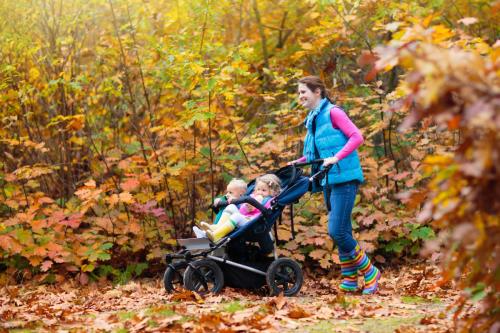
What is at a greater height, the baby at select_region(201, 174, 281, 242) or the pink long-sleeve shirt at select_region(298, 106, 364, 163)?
the pink long-sleeve shirt at select_region(298, 106, 364, 163)

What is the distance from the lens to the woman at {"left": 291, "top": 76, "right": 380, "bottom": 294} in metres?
5.45

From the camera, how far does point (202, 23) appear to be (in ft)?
25.3

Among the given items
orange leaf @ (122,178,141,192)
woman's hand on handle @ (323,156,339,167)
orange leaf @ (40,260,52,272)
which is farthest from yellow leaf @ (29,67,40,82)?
woman's hand on handle @ (323,156,339,167)

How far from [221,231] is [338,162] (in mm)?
1181

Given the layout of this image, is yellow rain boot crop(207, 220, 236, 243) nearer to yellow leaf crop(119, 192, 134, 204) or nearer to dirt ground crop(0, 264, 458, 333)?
dirt ground crop(0, 264, 458, 333)

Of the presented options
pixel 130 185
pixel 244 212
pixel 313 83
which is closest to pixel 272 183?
pixel 244 212

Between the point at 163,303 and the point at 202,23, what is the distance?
151 inches

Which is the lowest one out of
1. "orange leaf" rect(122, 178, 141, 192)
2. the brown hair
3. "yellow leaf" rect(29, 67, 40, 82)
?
"orange leaf" rect(122, 178, 141, 192)

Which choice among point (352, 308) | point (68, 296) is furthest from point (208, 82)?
point (352, 308)

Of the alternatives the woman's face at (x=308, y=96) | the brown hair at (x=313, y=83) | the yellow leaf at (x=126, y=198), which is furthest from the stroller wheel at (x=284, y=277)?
the yellow leaf at (x=126, y=198)

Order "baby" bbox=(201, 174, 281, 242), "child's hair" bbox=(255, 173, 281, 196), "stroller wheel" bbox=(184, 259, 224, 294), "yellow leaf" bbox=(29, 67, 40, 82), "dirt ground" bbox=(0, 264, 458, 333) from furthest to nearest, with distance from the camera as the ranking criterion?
1. "yellow leaf" bbox=(29, 67, 40, 82)
2. "child's hair" bbox=(255, 173, 281, 196)
3. "baby" bbox=(201, 174, 281, 242)
4. "stroller wheel" bbox=(184, 259, 224, 294)
5. "dirt ground" bbox=(0, 264, 458, 333)

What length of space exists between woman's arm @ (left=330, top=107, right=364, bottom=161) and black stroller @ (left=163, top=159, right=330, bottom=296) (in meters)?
0.21

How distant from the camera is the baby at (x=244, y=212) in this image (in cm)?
555

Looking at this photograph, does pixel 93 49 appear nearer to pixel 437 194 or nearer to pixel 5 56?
pixel 5 56
